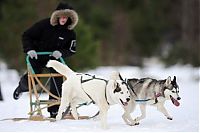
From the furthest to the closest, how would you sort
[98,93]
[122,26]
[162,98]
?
[122,26]
[162,98]
[98,93]

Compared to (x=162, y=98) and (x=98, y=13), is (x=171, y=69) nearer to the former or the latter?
(x=98, y=13)

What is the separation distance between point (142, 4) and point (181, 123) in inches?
749

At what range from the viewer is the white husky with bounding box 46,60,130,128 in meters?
6.00

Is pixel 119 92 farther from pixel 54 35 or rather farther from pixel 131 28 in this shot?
pixel 131 28

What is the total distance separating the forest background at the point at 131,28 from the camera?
17453mm

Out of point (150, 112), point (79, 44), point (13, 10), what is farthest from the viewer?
point (13, 10)

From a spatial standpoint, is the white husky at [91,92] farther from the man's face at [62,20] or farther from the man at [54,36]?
the man's face at [62,20]

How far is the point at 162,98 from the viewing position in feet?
21.7

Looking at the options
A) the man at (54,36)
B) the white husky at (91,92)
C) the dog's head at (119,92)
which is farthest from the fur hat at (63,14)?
the dog's head at (119,92)

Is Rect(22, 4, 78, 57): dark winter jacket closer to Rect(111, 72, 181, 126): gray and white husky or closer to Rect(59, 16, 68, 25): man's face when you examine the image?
Rect(59, 16, 68, 25): man's face

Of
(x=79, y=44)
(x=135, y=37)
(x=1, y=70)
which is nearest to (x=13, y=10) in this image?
(x=79, y=44)

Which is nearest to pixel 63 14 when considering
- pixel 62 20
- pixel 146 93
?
pixel 62 20

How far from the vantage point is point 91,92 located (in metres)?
6.28

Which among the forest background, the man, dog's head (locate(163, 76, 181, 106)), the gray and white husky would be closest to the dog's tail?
the man
